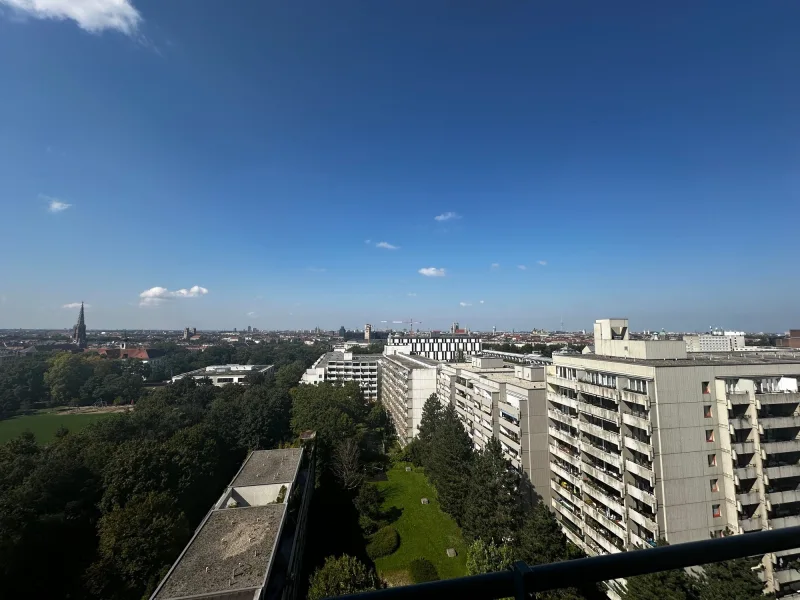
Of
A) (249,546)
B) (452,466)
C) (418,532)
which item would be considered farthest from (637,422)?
(249,546)

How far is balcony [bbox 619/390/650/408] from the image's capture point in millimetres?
12197

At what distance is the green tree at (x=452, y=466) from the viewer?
19078mm

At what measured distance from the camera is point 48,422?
42562 millimetres

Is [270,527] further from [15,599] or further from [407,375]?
[407,375]

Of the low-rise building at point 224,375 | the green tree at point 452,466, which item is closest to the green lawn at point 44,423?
the low-rise building at point 224,375

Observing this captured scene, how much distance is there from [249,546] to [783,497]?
1633 cm

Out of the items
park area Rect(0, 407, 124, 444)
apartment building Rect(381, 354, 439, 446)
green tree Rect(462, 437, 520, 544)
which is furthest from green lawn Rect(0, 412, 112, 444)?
green tree Rect(462, 437, 520, 544)

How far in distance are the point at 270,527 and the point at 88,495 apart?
9919 mm

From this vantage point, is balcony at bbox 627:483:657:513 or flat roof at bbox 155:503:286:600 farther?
balcony at bbox 627:483:657:513

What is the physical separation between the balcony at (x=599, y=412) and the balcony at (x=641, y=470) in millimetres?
1284

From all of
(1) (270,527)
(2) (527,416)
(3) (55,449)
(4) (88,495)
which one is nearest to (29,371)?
(3) (55,449)

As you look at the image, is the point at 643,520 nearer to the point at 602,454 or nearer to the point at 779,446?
the point at 602,454

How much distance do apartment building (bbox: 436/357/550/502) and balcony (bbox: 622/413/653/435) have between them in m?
5.09

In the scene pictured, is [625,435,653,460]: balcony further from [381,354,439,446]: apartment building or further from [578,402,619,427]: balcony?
[381,354,439,446]: apartment building
